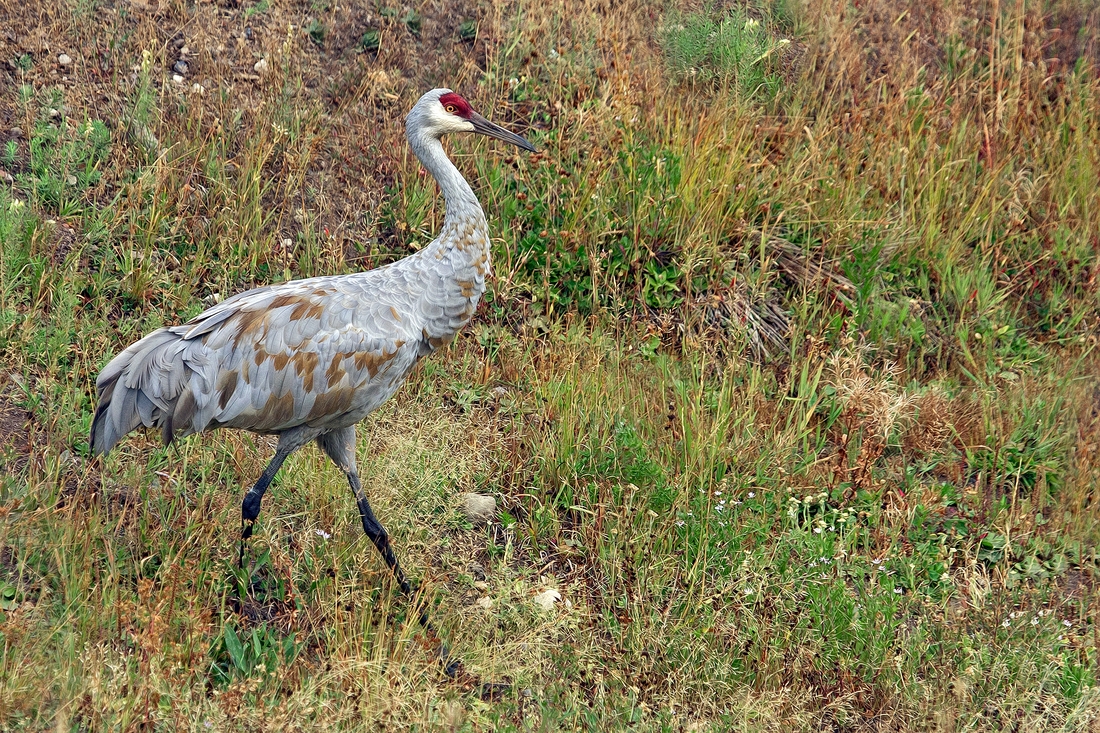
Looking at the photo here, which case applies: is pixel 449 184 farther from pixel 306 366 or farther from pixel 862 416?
pixel 862 416

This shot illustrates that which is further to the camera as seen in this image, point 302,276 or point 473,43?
point 473,43

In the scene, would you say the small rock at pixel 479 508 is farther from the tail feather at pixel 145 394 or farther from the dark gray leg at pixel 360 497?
the tail feather at pixel 145 394

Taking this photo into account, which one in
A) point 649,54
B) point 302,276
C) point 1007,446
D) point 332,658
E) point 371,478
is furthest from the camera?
point 649,54

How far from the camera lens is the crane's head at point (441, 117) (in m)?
4.58

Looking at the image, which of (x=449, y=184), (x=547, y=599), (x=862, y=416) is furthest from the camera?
(x=862, y=416)

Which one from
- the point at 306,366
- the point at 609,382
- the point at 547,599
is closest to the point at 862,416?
the point at 609,382

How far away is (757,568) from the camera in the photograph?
175 inches

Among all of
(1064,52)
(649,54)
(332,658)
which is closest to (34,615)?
(332,658)

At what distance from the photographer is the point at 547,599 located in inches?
170

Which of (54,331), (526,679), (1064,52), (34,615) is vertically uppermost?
(1064,52)

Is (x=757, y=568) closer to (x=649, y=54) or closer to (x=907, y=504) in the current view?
(x=907, y=504)

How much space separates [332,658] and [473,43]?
4373mm

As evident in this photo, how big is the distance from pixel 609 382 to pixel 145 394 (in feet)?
6.86

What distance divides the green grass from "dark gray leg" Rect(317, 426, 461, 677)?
8 cm
